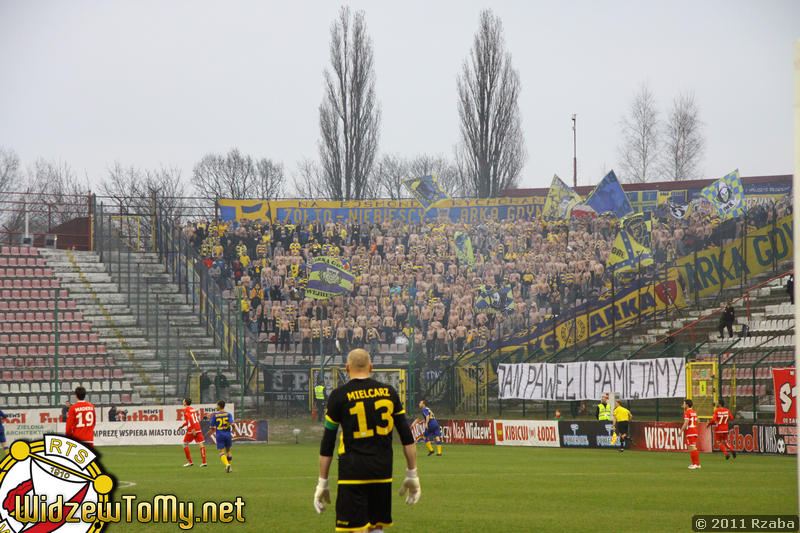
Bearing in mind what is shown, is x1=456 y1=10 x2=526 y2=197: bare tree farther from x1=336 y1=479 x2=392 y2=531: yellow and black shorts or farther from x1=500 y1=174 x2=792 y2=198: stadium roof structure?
x1=336 y1=479 x2=392 y2=531: yellow and black shorts

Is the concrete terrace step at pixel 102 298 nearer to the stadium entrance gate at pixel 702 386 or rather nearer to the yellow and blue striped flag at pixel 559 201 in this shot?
the yellow and blue striped flag at pixel 559 201

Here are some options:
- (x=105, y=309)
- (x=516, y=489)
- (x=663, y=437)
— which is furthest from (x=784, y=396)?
(x=105, y=309)

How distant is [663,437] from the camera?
33500 millimetres

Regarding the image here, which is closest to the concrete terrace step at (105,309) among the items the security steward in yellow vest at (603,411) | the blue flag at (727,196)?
the security steward in yellow vest at (603,411)

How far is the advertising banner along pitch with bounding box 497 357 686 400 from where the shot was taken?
36281mm

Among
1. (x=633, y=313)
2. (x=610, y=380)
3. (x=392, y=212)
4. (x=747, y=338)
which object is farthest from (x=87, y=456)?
(x=392, y=212)

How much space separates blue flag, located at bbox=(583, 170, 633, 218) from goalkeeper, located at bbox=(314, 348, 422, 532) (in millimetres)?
42396

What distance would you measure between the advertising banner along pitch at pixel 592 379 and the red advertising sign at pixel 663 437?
2184mm

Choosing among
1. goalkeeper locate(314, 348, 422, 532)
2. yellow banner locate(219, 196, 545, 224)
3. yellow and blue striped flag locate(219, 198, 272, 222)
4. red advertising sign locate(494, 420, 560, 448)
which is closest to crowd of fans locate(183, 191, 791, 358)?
yellow banner locate(219, 196, 545, 224)

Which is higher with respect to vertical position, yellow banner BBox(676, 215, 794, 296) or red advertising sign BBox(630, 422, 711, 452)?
yellow banner BBox(676, 215, 794, 296)

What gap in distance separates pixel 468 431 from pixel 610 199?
16749mm

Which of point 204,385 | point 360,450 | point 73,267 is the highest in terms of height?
point 73,267

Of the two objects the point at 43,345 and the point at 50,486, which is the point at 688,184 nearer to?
the point at 43,345

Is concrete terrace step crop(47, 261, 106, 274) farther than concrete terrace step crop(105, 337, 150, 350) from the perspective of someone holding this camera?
Yes
